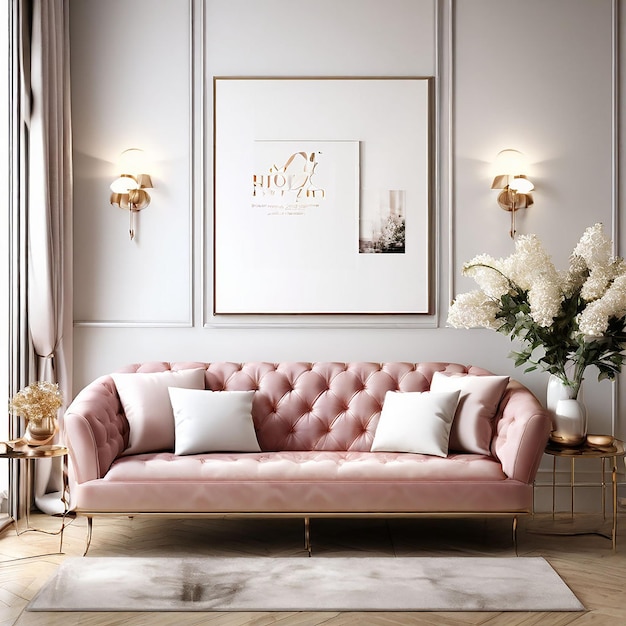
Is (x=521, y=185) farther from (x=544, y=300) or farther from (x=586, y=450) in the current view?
(x=586, y=450)

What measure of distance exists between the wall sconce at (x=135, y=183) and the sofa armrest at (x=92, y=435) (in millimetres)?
1154

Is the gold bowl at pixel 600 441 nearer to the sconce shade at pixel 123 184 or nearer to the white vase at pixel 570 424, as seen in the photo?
the white vase at pixel 570 424

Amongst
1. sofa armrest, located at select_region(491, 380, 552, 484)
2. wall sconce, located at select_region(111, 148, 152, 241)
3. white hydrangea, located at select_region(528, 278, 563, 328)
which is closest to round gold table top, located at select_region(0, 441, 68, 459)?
wall sconce, located at select_region(111, 148, 152, 241)

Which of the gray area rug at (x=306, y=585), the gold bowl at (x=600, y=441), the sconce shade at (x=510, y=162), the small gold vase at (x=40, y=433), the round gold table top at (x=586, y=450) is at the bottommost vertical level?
the gray area rug at (x=306, y=585)

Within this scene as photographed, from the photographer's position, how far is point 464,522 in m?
3.57

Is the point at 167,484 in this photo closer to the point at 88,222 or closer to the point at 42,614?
the point at 42,614

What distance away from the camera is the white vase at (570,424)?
3.25m

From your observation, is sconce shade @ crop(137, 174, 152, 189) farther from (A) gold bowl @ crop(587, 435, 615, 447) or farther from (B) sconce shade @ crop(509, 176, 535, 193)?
(A) gold bowl @ crop(587, 435, 615, 447)

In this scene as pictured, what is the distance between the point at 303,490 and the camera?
9.90ft

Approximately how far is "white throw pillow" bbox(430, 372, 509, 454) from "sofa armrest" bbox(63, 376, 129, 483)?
1.63 m

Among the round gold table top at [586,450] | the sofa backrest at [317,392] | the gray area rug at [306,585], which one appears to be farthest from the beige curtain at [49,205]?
the round gold table top at [586,450]

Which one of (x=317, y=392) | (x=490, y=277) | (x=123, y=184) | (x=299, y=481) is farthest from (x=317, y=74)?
(x=299, y=481)

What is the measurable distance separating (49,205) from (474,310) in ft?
7.45

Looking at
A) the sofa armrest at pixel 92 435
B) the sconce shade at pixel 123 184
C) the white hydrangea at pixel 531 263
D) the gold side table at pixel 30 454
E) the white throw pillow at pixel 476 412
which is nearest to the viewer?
the sofa armrest at pixel 92 435
